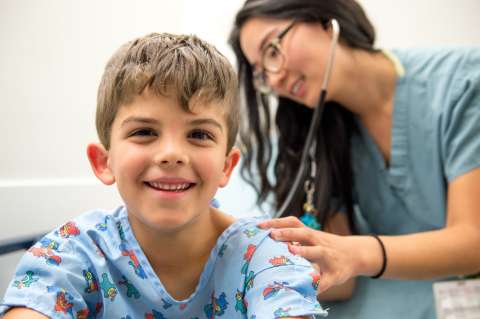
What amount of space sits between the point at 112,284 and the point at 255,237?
0.24 m

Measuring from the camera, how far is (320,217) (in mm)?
1266

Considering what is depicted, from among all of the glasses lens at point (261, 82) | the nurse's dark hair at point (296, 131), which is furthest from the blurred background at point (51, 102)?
the glasses lens at point (261, 82)

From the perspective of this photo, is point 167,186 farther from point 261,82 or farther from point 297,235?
point 261,82

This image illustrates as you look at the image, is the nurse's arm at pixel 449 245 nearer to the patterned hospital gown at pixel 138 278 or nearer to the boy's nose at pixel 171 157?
the patterned hospital gown at pixel 138 278

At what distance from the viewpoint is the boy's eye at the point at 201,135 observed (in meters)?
0.70

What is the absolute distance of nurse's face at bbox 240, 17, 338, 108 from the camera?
1.20 m

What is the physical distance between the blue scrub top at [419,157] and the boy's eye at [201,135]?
0.64m

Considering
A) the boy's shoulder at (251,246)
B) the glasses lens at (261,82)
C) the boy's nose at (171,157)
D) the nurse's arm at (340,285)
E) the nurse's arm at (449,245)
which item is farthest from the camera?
the glasses lens at (261,82)

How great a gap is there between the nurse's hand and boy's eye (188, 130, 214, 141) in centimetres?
19

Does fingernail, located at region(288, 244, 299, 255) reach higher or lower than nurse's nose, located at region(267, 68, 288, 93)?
lower

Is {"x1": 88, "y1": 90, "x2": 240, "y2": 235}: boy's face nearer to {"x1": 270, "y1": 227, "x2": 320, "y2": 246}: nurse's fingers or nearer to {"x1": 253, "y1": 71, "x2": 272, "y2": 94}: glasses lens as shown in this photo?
{"x1": 270, "y1": 227, "x2": 320, "y2": 246}: nurse's fingers

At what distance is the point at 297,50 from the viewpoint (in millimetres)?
1201

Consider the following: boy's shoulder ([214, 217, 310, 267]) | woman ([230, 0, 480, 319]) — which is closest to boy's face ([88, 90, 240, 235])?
boy's shoulder ([214, 217, 310, 267])

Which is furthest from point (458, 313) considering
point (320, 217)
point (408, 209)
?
point (320, 217)
